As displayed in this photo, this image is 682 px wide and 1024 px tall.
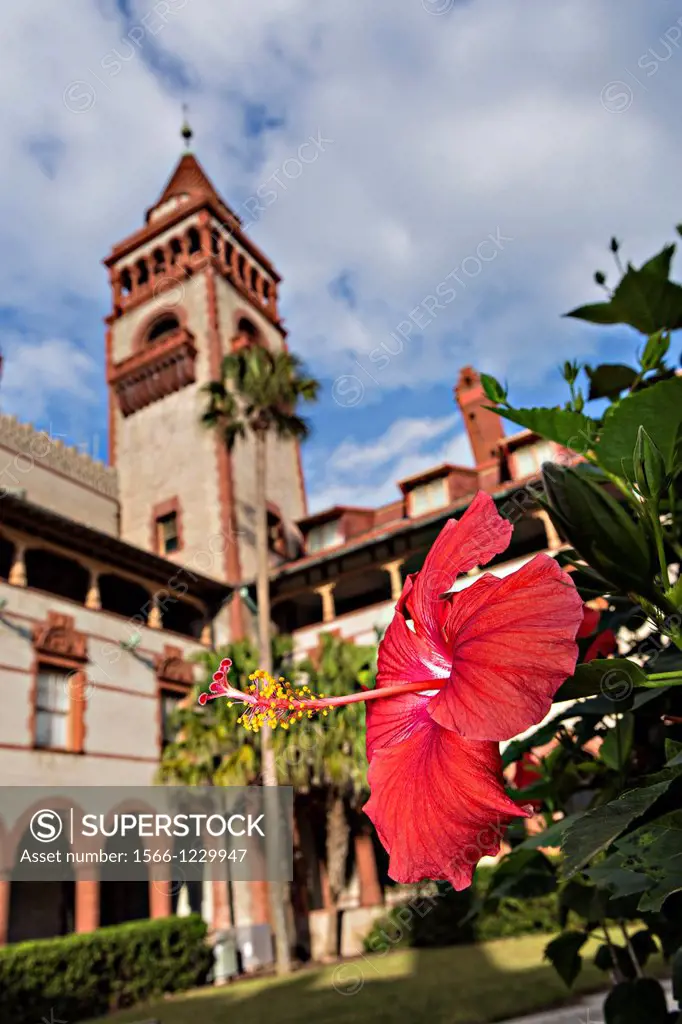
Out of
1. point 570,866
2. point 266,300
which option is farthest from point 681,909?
point 266,300

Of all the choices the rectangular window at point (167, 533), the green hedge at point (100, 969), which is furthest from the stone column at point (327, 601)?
the green hedge at point (100, 969)

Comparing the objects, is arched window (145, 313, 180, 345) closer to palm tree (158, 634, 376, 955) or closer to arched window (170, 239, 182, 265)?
arched window (170, 239, 182, 265)

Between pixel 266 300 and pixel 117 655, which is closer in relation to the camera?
pixel 117 655

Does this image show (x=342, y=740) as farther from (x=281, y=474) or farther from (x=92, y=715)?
(x=281, y=474)

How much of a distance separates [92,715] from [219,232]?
15.6 metres

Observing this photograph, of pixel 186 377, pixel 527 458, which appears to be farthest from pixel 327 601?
pixel 186 377

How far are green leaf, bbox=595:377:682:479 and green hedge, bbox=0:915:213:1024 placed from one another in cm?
1207

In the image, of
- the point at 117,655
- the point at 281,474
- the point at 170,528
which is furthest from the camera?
the point at 281,474

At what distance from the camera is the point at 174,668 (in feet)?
55.7

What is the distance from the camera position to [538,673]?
603mm

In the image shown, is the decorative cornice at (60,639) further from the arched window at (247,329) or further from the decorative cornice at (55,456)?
the arched window at (247,329)

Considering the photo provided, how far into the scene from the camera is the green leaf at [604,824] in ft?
2.33

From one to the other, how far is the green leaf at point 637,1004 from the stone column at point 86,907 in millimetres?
13682

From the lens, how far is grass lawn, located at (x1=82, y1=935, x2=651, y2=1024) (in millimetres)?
7844
